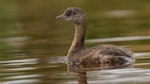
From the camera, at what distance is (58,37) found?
68.0 feet

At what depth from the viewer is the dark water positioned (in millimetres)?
14425

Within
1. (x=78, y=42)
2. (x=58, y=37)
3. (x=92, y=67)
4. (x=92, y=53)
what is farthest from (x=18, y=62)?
(x=58, y=37)

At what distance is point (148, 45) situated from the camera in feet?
57.7

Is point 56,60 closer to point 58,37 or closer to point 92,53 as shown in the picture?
point 92,53

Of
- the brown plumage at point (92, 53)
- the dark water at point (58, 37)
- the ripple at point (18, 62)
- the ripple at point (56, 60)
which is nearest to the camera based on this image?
the dark water at point (58, 37)

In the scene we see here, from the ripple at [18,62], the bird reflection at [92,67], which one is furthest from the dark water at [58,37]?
the bird reflection at [92,67]

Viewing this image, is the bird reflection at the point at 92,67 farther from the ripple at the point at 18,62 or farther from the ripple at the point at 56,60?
the ripple at the point at 18,62

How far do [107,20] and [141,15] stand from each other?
1071 millimetres

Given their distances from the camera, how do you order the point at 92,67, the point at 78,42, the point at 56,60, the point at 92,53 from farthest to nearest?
the point at 78,42
the point at 56,60
the point at 92,53
the point at 92,67

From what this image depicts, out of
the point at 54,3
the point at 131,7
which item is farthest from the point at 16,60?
the point at 54,3

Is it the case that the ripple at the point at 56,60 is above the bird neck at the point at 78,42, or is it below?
below

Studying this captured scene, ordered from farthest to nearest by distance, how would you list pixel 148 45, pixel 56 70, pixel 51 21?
pixel 51 21
pixel 148 45
pixel 56 70

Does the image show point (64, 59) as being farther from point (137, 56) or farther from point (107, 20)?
point (107, 20)

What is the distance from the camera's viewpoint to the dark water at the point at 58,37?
47.3 feet
